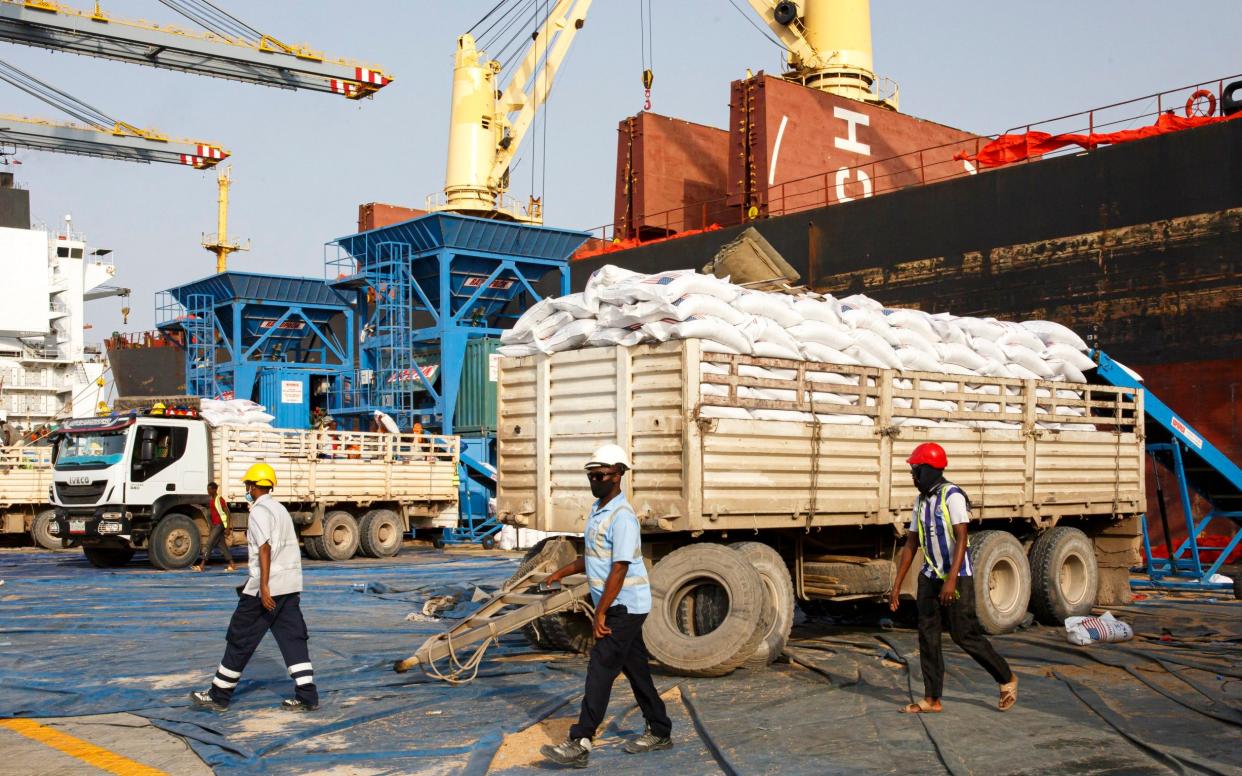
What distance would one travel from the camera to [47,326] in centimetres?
5172

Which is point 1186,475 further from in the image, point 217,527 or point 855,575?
point 217,527

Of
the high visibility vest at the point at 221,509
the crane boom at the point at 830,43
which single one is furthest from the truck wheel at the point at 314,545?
the crane boom at the point at 830,43

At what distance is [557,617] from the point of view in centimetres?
982

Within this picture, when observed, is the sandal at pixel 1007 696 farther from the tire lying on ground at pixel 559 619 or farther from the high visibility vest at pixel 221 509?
the high visibility vest at pixel 221 509

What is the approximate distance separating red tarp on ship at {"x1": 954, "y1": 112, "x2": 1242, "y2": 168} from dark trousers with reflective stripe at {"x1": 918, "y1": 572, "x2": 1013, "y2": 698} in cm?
1815

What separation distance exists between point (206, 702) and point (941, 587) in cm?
481

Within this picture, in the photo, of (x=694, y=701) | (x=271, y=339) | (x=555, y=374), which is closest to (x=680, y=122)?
(x=271, y=339)

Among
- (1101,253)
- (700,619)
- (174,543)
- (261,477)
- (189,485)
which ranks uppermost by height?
(1101,253)

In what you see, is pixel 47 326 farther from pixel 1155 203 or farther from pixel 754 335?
pixel 754 335

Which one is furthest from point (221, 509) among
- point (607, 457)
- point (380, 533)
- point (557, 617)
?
point (607, 457)

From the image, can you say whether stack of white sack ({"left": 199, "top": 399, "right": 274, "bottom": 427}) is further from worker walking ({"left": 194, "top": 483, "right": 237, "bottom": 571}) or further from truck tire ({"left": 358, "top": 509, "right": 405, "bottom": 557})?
truck tire ({"left": 358, "top": 509, "right": 405, "bottom": 557})

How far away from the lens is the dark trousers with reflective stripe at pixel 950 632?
24.7ft

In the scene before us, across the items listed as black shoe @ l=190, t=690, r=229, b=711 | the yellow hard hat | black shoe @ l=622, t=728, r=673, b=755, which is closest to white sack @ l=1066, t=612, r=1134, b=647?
black shoe @ l=622, t=728, r=673, b=755

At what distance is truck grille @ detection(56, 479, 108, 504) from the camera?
65.0 feet
